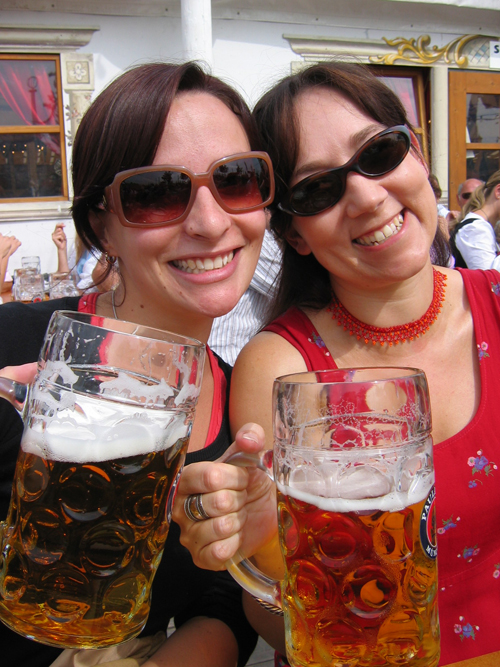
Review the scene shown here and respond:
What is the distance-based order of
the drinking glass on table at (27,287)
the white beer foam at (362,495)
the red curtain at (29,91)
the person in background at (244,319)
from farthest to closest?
the red curtain at (29,91), the drinking glass on table at (27,287), the person in background at (244,319), the white beer foam at (362,495)

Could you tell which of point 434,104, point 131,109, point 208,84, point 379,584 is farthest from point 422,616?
point 434,104

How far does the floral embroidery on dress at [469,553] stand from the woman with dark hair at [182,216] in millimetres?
488

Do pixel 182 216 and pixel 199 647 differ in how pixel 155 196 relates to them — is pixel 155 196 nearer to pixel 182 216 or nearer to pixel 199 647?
pixel 182 216

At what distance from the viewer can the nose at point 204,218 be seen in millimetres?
1133

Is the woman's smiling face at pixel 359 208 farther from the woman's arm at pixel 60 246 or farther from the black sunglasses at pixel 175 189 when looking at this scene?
the woman's arm at pixel 60 246

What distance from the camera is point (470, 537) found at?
1169mm

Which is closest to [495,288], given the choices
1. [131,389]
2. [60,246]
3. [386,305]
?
[386,305]

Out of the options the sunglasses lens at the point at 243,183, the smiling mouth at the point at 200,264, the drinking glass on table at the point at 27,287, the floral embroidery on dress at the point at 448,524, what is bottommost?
the drinking glass on table at the point at 27,287

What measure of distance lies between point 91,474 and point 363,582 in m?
0.31

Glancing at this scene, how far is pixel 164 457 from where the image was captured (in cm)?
65

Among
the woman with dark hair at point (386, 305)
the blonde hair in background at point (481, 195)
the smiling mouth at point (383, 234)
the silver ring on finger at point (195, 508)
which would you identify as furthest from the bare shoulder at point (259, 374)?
the blonde hair in background at point (481, 195)

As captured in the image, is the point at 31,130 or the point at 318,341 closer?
the point at 318,341

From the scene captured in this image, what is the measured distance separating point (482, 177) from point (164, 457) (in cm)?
813

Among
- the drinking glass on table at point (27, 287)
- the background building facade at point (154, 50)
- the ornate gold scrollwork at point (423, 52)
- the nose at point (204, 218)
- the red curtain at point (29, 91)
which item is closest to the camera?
the nose at point (204, 218)
